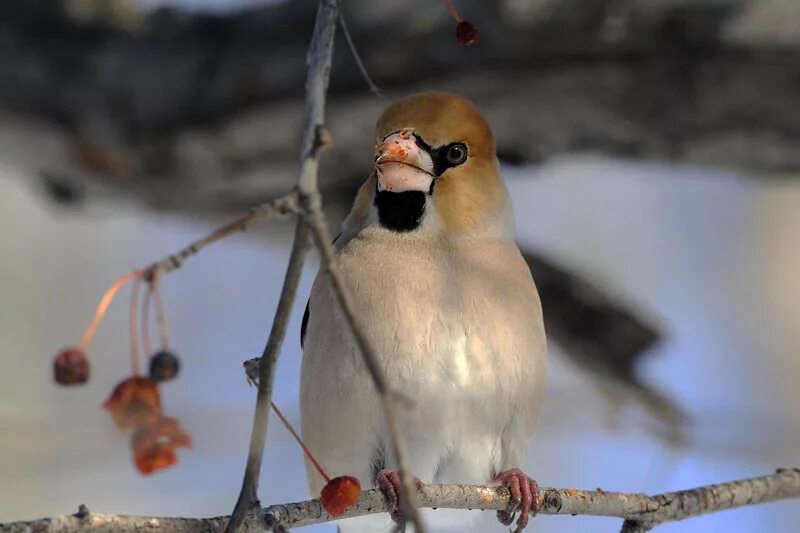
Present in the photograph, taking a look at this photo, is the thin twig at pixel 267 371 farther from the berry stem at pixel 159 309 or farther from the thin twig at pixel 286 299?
the berry stem at pixel 159 309

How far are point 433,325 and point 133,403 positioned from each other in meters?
1.07

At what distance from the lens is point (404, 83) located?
3.76m

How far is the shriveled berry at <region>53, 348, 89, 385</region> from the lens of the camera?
2062mm

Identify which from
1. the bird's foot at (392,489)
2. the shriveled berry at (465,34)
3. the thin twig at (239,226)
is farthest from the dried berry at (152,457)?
the shriveled berry at (465,34)

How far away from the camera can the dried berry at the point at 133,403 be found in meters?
2.12

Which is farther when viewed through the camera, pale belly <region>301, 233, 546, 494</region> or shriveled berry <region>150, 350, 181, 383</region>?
pale belly <region>301, 233, 546, 494</region>

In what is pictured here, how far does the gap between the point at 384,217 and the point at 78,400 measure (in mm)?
3702

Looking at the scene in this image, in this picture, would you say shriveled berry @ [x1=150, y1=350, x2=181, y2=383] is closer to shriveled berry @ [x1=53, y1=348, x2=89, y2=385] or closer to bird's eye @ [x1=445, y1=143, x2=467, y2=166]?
shriveled berry @ [x1=53, y1=348, x2=89, y2=385]

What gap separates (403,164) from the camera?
3.11 m

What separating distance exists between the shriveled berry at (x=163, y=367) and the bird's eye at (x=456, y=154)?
1.29 metres

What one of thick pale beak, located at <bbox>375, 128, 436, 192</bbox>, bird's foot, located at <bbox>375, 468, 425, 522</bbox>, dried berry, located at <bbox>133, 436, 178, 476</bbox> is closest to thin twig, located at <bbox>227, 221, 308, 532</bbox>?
dried berry, located at <bbox>133, 436, 178, 476</bbox>

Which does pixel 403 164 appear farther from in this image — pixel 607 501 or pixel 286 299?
pixel 286 299

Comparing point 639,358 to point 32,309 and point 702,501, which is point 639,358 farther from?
point 32,309

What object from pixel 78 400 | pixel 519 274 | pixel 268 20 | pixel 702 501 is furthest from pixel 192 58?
pixel 78 400
